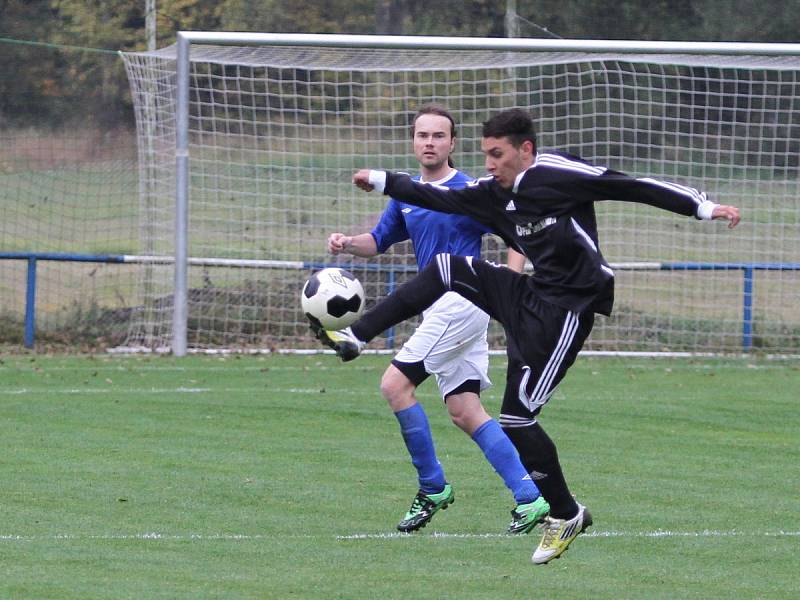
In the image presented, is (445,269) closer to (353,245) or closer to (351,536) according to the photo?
(353,245)

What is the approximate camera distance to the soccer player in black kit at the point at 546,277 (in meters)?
6.34

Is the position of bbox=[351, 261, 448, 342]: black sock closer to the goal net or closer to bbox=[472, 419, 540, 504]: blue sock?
bbox=[472, 419, 540, 504]: blue sock

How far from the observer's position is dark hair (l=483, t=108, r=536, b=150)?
21.1 ft

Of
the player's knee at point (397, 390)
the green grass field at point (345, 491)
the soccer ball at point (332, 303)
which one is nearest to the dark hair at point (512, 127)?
the soccer ball at point (332, 303)

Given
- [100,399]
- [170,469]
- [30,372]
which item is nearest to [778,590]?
[170,469]

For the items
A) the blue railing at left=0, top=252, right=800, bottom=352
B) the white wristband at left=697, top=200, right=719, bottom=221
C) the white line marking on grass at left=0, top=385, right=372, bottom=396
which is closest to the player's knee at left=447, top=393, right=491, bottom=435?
the white wristband at left=697, top=200, right=719, bottom=221

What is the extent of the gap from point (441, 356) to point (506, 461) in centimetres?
62

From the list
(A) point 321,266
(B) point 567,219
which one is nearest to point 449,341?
(B) point 567,219

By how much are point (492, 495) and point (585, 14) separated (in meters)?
16.2

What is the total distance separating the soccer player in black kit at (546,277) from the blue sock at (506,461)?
544mm

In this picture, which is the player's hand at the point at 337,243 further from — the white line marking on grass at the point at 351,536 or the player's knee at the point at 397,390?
the white line marking on grass at the point at 351,536

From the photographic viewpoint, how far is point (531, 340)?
644 cm

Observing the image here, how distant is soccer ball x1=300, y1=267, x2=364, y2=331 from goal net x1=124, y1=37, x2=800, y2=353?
8.19 metres

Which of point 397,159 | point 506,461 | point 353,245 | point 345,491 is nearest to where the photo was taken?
point 506,461
